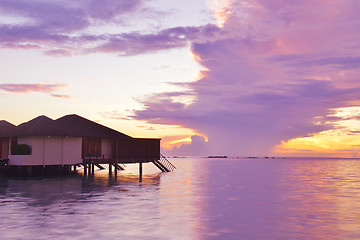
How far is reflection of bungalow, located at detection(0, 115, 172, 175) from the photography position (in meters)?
46.2

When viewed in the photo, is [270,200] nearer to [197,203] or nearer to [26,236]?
[197,203]

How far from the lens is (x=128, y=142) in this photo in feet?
179

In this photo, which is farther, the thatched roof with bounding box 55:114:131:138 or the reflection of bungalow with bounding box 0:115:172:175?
the thatched roof with bounding box 55:114:131:138

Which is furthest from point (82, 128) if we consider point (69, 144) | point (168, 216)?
point (168, 216)

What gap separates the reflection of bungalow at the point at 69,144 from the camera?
46.2 meters

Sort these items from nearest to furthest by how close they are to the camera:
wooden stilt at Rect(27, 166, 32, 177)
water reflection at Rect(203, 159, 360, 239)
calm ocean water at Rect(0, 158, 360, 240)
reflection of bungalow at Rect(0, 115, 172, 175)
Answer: calm ocean water at Rect(0, 158, 360, 240), water reflection at Rect(203, 159, 360, 239), reflection of bungalow at Rect(0, 115, 172, 175), wooden stilt at Rect(27, 166, 32, 177)

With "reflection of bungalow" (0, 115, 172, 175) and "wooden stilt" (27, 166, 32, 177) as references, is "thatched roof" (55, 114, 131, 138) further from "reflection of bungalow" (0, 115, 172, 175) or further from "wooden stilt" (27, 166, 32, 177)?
"wooden stilt" (27, 166, 32, 177)

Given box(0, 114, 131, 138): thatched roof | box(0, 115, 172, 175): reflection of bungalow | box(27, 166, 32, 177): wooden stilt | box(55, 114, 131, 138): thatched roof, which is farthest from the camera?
box(55, 114, 131, 138): thatched roof

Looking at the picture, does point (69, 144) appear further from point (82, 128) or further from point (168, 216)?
point (168, 216)

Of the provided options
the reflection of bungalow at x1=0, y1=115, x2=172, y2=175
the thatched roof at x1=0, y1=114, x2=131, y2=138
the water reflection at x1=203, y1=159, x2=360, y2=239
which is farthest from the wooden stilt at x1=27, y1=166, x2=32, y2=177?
the water reflection at x1=203, y1=159, x2=360, y2=239

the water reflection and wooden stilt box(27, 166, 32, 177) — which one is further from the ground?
wooden stilt box(27, 166, 32, 177)

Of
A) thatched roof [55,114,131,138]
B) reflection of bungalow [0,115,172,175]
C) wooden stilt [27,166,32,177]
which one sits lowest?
wooden stilt [27,166,32,177]

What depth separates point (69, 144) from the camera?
48.6 metres

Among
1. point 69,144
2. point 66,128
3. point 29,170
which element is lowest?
point 29,170
